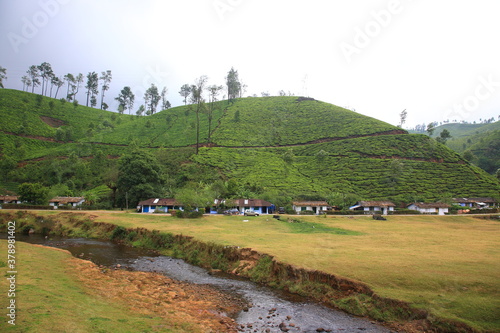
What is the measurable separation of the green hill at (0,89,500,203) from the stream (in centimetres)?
4022

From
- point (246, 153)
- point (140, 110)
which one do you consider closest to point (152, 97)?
point (140, 110)

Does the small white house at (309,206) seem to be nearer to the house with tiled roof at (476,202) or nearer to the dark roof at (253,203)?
the dark roof at (253,203)

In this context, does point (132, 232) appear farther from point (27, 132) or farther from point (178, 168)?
point (27, 132)

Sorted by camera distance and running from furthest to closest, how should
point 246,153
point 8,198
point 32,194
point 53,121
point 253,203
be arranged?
point 53,121, point 246,153, point 8,198, point 253,203, point 32,194

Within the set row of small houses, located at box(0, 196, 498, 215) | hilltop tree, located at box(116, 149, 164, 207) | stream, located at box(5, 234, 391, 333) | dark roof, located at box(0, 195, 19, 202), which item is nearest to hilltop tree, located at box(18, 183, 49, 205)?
row of small houses, located at box(0, 196, 498, 215)

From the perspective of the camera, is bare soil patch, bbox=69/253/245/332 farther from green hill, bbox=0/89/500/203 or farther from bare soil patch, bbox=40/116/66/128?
bare soil patch, bbox=40/116/66/128

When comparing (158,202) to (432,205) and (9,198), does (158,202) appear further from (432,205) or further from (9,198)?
(432,205)

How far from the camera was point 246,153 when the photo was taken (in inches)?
3947

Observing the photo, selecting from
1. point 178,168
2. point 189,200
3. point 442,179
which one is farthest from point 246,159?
point 442,179

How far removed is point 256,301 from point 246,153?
84101 millimetres

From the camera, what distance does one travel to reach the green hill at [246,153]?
76500 mm

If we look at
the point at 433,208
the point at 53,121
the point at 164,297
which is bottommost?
the point at 164,297

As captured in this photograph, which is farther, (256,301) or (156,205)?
(156,205)

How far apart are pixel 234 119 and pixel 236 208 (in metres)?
77.8
